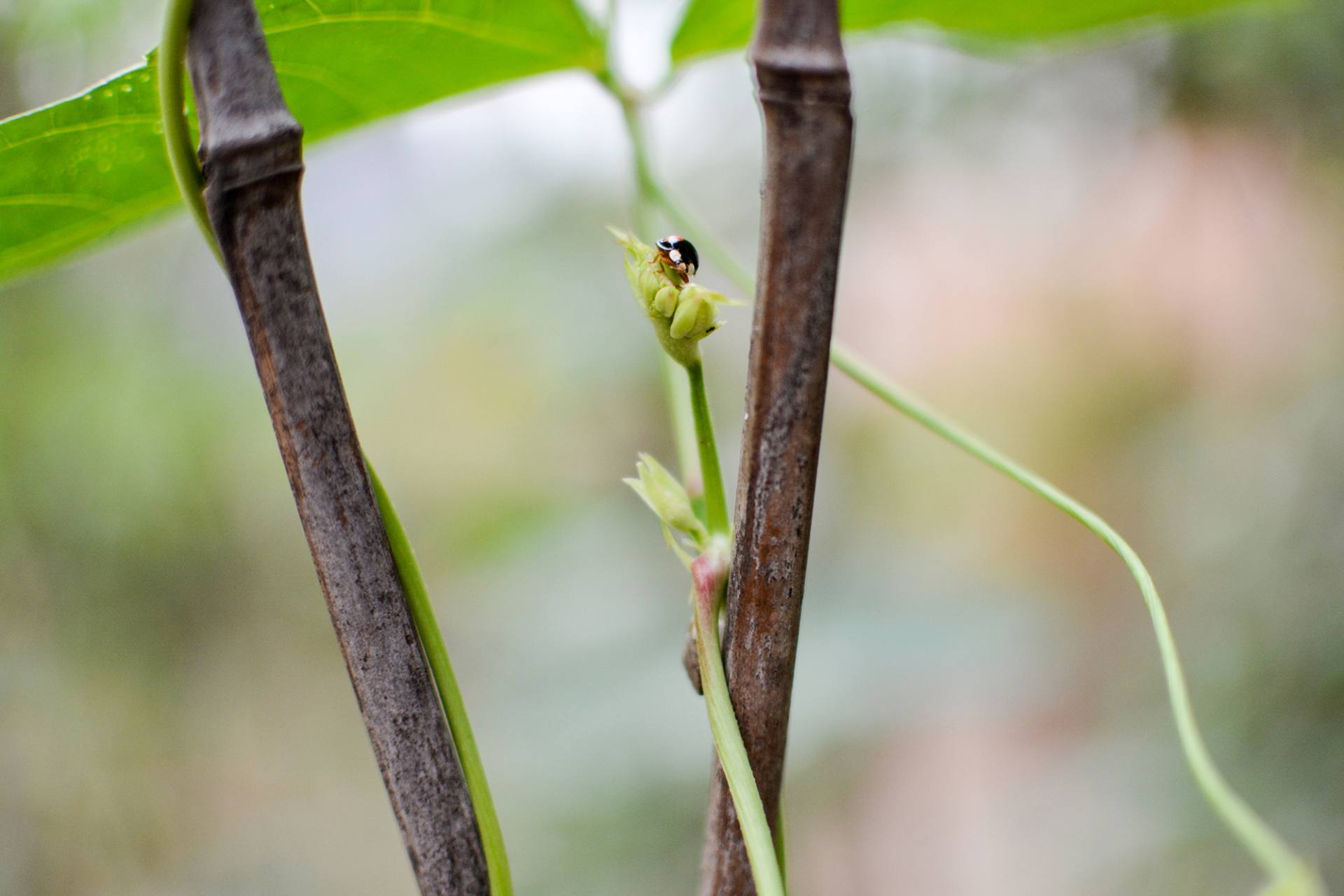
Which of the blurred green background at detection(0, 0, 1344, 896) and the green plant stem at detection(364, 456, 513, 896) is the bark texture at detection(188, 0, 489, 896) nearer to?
the green plant stem at detection(364, 456, 513, 896)

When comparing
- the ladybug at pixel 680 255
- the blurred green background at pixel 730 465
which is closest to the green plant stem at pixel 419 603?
the ladybug at pixel 680 255

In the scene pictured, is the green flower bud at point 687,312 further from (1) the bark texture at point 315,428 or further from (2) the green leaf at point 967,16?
(2) the green leaf at point 967,16

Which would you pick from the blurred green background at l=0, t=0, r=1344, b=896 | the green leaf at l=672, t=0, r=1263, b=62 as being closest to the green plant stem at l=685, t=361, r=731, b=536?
the green leaf at l=672, t=0, r=1263, b=62

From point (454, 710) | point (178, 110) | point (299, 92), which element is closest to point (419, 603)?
point (454, 710)

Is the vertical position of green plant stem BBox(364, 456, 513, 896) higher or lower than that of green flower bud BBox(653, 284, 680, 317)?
lower

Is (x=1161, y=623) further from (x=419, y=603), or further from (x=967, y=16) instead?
(x=967, y=16)

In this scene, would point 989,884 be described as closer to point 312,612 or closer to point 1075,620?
point 1075,620


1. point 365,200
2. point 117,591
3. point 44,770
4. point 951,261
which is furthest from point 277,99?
point 951,261
